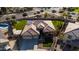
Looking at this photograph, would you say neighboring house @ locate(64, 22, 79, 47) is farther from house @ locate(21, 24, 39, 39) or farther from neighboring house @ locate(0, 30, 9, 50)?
neighboring house @ locate(0, 30, 9, 50)

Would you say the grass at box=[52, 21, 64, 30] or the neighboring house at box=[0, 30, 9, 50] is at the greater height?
the grass at box=[52, 21, 64, 30]

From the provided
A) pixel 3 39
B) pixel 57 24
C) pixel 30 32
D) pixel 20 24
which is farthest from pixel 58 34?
pixel 3 39

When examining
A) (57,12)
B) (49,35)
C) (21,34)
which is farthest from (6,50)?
(57,12)

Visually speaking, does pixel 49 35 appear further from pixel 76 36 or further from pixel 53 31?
pixel 76 36

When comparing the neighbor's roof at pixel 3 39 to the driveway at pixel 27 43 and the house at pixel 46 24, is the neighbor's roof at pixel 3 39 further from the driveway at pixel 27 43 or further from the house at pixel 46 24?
the house at pixel 46 24

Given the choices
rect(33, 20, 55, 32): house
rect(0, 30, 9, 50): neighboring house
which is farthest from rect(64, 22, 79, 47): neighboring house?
rect(0, 30, 9, 50): neighboring house

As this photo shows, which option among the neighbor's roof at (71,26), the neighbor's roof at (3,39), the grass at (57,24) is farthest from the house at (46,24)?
the neighbor's roof at (3,39)

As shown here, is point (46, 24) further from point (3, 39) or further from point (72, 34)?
point (3, 39)
